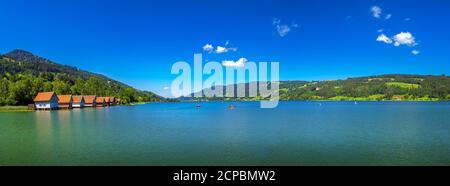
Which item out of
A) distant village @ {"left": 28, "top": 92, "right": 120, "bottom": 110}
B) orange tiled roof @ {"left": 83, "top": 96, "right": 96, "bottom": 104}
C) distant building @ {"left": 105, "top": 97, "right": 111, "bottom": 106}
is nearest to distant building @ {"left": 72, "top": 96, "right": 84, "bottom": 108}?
distant village @ {"left": 28, "top": 92, "right": 120, "bottom": 110}

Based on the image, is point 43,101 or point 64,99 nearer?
point 43,101

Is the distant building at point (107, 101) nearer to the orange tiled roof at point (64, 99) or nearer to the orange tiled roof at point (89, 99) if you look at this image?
the orange tiled roof at point (89, 99)

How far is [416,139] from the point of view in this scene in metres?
33.5

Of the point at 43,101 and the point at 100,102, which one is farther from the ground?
the point at 43,101

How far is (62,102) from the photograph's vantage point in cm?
11869

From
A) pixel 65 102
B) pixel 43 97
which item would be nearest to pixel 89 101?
pixel 65 102

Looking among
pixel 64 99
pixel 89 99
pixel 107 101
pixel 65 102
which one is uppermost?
pixel 64 99

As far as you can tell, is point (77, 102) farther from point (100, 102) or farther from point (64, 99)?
point (100, 102)

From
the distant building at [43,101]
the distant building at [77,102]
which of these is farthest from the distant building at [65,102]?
the distant building at [43,101]

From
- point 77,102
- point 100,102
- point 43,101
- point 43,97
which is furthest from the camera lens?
point 100,102

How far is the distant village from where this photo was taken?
349 feet
